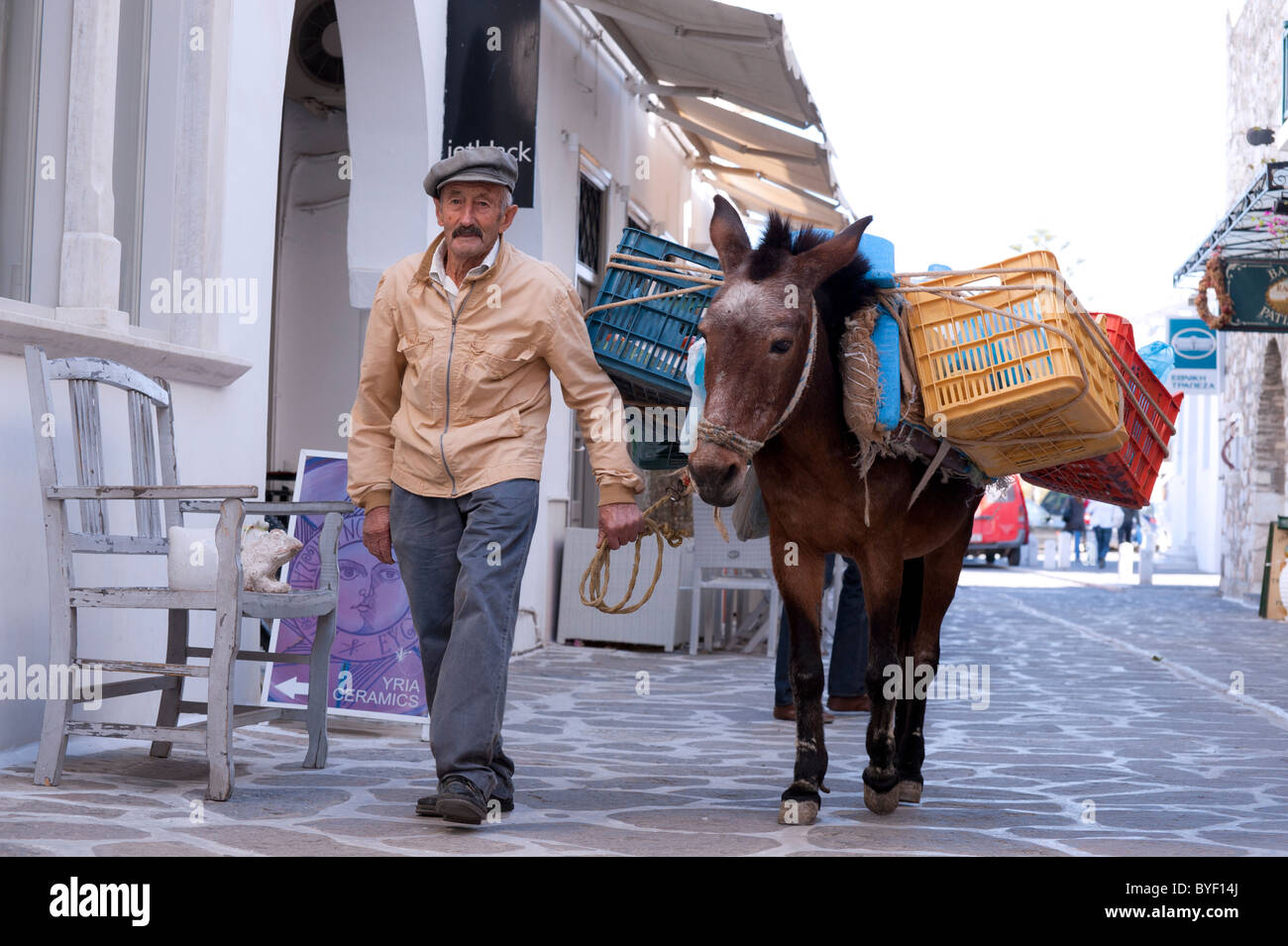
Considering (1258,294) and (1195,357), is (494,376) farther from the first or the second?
(1195,357)

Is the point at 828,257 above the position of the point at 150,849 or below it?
above

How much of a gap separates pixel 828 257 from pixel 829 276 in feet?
0.46

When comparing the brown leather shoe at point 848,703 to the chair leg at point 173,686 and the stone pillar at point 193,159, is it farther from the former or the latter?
the stone pillar at point 193,159

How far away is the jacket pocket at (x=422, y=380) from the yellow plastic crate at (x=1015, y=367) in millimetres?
1473

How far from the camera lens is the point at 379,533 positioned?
4.45m

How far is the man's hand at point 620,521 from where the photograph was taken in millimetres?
4266

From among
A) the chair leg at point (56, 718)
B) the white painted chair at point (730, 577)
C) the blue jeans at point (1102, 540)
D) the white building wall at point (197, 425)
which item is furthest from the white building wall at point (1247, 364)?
the chair leg at point (56, 718)

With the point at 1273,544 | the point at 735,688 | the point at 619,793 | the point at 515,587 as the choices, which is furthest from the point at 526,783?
the point at 1273,544

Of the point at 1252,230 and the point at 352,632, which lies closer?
the point at 352,632

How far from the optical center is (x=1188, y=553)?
129 ft

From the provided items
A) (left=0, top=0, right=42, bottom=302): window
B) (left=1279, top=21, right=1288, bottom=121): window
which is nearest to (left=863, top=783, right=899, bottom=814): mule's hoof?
(left=0, top=0, right=42, bottom=302): window

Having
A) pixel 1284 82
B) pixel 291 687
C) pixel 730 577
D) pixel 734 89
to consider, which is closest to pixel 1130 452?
pixel 291 687

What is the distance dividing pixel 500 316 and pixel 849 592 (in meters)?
3.45

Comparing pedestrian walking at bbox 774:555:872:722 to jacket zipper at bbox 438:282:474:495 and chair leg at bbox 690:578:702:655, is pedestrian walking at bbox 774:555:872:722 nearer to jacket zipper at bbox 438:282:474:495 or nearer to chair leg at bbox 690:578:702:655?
jacket zipper at bbox 438:282:474:495
